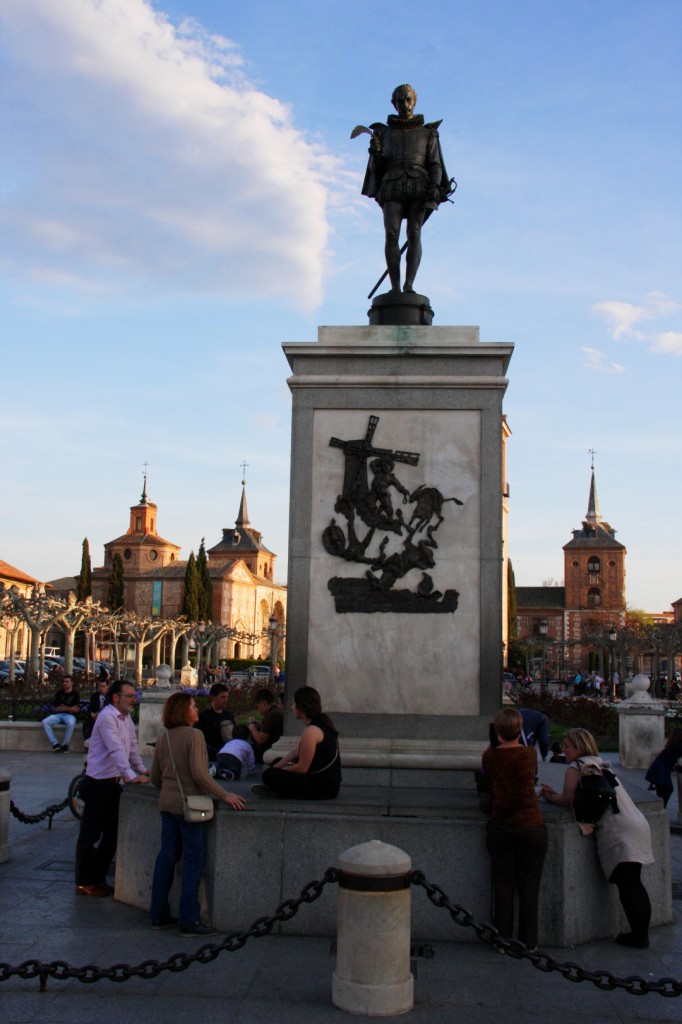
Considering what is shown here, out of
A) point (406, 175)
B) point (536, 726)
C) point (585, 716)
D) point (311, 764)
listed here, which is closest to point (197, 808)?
point (311, 764)

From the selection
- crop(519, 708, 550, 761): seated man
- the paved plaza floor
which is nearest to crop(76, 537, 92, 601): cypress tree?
crop(519, 708, 550, 761): seated man

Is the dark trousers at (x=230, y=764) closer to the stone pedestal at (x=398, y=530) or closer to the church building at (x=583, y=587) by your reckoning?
the stone pedestal at (x=398, y=530)

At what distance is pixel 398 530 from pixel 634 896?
3694 mm

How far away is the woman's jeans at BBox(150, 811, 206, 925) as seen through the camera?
7.14 metres

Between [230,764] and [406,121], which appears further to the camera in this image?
[406,121]

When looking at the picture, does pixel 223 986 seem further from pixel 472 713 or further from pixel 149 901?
pixel 472 713

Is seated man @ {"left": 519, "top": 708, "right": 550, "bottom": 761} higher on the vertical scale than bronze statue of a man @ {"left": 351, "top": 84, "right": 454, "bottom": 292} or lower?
lower

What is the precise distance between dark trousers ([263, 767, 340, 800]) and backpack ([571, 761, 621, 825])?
1760 mm

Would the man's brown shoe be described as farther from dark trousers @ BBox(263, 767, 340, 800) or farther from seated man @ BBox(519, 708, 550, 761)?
seated man @ BBox(519, 708, 550, 761)

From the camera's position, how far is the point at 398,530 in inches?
369

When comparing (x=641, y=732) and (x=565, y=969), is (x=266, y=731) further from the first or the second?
(x=641, y=732)

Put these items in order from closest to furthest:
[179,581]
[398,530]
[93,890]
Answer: [93,890]
[398,530]
[179,581]

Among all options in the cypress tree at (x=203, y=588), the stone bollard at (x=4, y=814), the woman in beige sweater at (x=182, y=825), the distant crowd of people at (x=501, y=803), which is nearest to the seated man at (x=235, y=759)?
the distant crowd of people at (x=501, y=803)

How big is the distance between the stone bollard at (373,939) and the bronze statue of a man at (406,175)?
20.8ft
